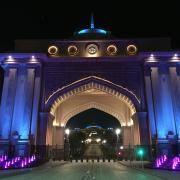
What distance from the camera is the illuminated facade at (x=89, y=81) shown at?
90.9 feet

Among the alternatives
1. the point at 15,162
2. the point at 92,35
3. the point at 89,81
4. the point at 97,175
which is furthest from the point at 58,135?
the point at 97,175

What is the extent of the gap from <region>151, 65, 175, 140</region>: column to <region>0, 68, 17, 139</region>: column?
16025 mm

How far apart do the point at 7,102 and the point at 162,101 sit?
17354 millimetres

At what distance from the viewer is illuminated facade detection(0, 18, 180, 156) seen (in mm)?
Answer: 27719

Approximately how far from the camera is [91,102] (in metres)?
38.6

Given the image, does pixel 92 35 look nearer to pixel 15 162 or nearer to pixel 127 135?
pixel 127 135

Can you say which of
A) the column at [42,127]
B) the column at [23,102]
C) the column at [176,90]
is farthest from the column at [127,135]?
the column at [23,102]

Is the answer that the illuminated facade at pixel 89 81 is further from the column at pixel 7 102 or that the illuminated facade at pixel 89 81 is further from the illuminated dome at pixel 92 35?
the illuminated dome at pixel 92 35

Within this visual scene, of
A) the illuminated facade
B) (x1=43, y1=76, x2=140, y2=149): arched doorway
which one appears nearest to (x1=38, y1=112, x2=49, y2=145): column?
the illuminated facade

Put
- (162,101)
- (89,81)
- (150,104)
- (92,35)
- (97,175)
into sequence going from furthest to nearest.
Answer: (92,35) < (89,81) < (150,104) < (162,101) < (97,175)

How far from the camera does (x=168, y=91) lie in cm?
2877

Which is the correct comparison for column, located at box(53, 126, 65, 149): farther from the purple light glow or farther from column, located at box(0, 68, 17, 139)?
the purple light glow

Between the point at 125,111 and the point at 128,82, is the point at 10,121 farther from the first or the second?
the point at 125,111

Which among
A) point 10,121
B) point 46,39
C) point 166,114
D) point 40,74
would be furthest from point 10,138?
point 166,114
